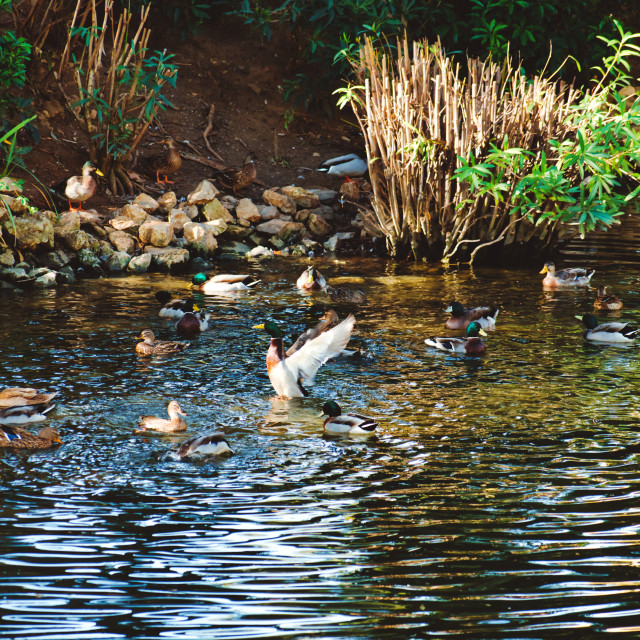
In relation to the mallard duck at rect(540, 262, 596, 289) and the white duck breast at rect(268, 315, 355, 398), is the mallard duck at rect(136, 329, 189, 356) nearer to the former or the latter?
the white duck breast at rect(268, 315, 355, 398)

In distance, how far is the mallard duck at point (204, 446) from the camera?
249 inches

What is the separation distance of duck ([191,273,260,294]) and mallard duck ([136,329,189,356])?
2.91 metres

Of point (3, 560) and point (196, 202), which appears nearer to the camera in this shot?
point (3, 560)

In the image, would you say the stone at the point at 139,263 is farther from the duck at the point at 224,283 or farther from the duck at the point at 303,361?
the duck at the point at 303,361

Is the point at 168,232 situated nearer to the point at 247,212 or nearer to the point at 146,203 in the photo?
the point at 146,203

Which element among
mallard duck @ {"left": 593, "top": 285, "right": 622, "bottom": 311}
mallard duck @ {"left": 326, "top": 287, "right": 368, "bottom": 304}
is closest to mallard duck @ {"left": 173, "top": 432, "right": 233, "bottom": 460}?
mallard duck @ {"left": 326, "top": 287, "right": 368, "bottom": 304}

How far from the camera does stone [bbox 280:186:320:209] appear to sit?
16234 mm

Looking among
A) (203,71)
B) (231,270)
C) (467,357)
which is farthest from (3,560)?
(203,71)

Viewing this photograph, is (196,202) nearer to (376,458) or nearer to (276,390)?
(276,390)

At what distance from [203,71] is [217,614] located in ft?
55.1

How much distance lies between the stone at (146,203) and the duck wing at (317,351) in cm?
741

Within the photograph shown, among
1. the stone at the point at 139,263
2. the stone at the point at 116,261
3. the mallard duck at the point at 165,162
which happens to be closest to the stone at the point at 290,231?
the mallard duck at the point at 165,162

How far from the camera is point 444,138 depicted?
42.1ft

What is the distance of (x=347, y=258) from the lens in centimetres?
1477
